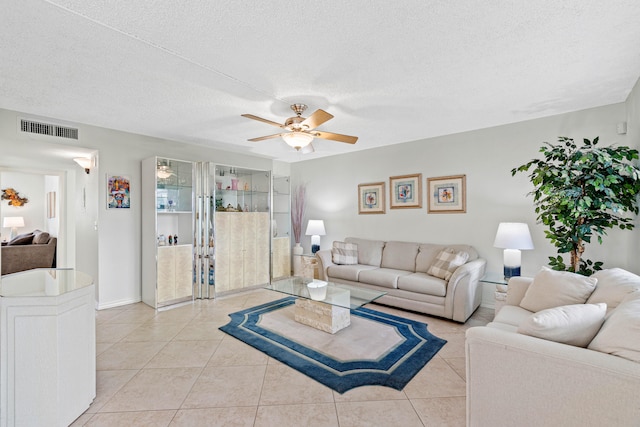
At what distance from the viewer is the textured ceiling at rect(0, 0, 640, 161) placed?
5.62ft

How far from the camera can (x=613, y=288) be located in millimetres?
1902

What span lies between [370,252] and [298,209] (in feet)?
7.03

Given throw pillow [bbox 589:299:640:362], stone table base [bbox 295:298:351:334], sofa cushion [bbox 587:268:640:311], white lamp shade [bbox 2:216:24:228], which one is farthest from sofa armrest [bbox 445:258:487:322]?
white lamp shade [bbox 2:216:24:228]

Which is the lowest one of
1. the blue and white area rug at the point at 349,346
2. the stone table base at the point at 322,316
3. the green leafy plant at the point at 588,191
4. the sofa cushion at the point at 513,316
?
the blue and white area rug at the point at 349,346

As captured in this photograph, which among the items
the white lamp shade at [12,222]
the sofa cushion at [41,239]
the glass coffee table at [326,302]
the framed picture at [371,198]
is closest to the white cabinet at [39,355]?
the glass coffee table at [326,302]

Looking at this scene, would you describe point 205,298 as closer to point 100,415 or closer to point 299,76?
point 100,415

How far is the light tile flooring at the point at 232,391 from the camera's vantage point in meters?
1.85

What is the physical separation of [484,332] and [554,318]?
0.34 m

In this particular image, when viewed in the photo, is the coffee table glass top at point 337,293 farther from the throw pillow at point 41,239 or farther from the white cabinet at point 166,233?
the throw pillow at point 41,239

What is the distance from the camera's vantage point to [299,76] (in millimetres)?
2473

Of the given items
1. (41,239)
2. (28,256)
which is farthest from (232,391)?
(41,239)

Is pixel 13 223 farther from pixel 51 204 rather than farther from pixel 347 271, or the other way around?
pixel 347 271

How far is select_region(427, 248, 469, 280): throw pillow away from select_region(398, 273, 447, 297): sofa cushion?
8 centimetres

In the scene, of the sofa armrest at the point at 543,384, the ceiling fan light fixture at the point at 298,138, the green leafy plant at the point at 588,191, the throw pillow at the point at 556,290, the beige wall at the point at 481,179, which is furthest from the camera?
the beige wall at the point at 481,179
